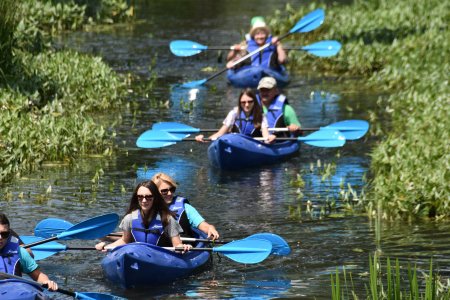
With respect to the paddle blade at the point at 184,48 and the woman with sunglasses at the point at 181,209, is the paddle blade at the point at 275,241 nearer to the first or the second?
the woman with sunglasses at the point at 181,209

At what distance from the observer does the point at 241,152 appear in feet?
49.6

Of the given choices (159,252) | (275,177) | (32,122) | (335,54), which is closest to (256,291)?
(159,252)

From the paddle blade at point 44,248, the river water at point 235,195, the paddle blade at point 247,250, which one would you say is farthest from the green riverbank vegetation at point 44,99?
the paddle blade at point 247,250

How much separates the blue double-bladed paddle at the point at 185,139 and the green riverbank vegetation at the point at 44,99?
1.63 ft

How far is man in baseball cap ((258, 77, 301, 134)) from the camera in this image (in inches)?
627

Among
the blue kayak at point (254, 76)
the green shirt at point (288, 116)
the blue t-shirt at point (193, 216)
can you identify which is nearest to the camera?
the blue t-shirt at point (193, 216)

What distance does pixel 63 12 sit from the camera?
2462 cm

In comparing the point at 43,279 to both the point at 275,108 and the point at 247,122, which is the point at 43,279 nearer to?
the point at 247,122

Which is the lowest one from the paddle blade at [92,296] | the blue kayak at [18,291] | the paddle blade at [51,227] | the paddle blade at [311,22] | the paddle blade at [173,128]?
the paddle blade at [92,296]

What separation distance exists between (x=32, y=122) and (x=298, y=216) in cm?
402

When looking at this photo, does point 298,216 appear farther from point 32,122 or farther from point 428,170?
point 32,122

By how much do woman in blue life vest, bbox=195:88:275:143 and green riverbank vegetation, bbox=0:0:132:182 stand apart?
149 centimetres

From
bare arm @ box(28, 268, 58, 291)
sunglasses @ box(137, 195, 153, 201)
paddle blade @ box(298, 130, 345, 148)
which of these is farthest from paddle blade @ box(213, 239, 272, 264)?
paddle blade @ box(298, 130, 345, 148)

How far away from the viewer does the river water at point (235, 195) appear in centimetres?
1097
